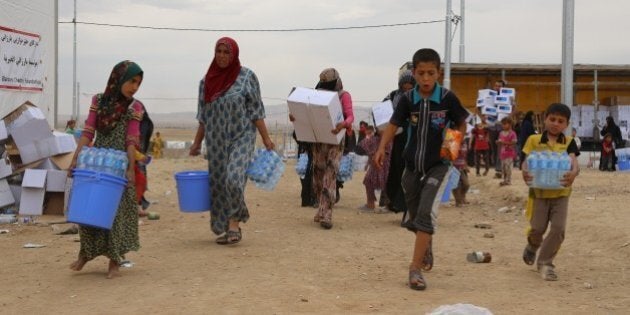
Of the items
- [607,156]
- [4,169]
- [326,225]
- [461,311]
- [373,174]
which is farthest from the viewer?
[607,156]

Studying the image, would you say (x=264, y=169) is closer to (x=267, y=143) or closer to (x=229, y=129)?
(x=267, y=143)

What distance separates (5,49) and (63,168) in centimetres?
172

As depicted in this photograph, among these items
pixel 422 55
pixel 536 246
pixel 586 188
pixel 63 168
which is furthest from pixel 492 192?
pixel 422 55

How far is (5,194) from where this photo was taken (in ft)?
34.2

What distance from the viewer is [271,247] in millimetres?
7852

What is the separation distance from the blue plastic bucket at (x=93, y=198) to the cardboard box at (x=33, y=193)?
4653 mm

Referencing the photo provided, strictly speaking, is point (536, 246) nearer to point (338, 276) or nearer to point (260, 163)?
point (338, 276)

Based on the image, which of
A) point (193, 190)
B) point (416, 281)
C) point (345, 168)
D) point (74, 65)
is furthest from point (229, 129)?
point (74, 65)

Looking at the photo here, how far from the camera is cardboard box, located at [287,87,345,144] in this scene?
9.07 metres

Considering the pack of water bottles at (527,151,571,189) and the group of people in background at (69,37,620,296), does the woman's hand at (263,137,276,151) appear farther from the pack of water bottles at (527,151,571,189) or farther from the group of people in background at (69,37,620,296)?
the pack of water bottles at (527,151,571,189)

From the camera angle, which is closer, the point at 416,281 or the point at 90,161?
the point at 416,281

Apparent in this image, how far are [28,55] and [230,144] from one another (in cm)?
512

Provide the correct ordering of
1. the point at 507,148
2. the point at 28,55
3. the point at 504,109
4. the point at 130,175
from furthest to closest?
the point at 504,109
the point at 507,148
the point at 28,55
the point at 130,175

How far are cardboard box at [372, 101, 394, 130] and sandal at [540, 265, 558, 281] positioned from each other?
4.23 meters
